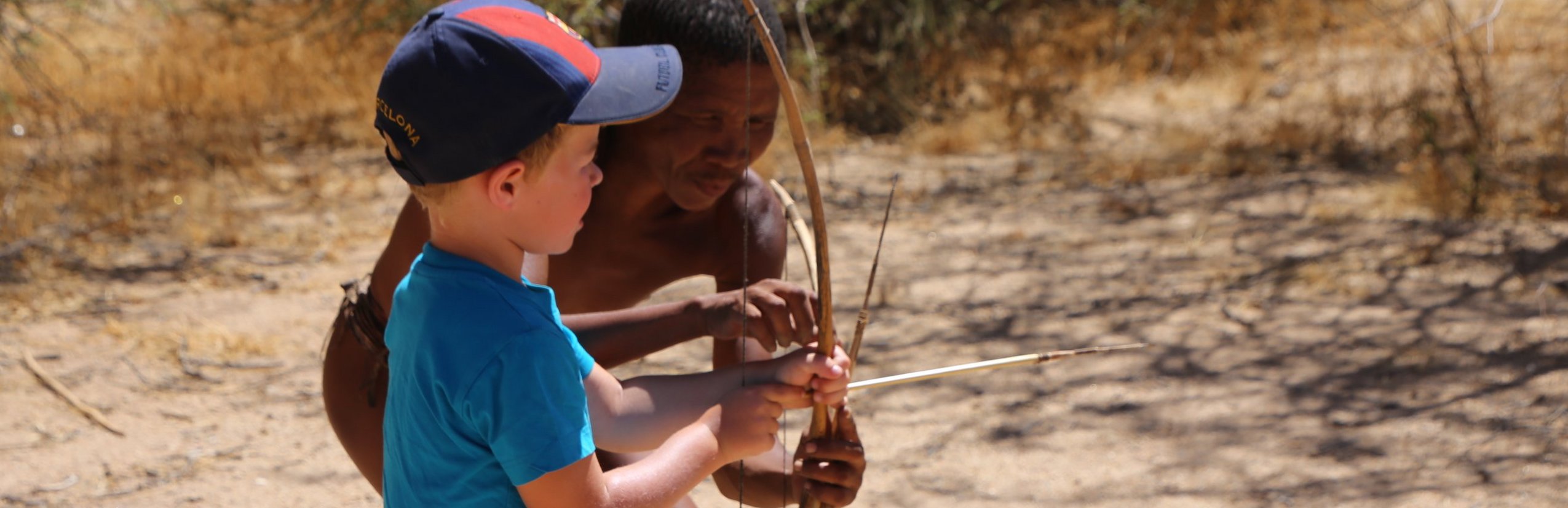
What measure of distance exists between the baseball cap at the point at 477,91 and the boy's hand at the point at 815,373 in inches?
13.5

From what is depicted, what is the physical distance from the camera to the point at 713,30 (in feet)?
5.92

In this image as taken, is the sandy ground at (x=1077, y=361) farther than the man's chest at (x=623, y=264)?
Yes

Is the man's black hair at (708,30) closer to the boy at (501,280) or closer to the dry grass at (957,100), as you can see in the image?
the boy at (501,280)

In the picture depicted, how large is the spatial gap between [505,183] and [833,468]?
22.2 inches

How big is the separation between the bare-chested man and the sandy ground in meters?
0.72

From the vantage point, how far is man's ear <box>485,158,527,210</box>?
1.20 metres

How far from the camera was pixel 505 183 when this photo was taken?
1.22 m


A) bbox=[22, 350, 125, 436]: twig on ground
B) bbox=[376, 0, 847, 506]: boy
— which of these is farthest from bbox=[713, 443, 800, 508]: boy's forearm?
bbox=[22, 350, 125, 436]: twig on ground

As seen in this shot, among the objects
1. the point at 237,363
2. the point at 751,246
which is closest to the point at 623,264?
the point at 751,246

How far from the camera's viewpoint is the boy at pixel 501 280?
1.17 meters

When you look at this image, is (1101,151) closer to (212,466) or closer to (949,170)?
(949,170)

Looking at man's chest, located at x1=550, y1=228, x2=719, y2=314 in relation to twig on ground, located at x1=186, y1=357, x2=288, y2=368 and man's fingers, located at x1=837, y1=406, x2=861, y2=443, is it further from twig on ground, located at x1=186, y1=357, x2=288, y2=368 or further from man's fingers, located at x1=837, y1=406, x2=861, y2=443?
twig on ground, located at x1=186, y1=357, x2=288, y2=368

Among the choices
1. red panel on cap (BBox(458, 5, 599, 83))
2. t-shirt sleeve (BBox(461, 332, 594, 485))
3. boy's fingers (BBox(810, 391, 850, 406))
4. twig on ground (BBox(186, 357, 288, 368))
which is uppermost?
red panel on cap (BBox(458, 5, 599, 83))

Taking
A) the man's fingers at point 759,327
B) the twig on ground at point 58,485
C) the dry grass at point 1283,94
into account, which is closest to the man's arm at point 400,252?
the man's fingers at point 759,327
